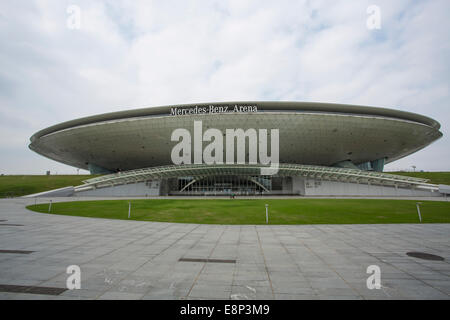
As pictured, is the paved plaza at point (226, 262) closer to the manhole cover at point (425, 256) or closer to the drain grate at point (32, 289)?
the drain grate at point (32, 289)

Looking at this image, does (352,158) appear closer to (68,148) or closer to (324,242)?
(324,242)

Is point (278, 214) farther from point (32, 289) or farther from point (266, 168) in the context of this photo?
point (266, 168)

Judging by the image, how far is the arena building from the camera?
41562mm

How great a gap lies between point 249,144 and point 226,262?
42.2 metres

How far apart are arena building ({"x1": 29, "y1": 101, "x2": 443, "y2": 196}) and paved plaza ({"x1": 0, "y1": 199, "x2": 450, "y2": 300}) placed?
3363 centimetres

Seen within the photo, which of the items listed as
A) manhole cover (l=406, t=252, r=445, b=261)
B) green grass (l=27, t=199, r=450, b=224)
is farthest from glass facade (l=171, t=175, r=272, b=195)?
manhole cover (l=406, t=252, r=445, b=261)

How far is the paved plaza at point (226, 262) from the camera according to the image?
4.19m

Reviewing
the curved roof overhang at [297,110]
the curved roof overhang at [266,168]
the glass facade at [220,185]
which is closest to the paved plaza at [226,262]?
the curved roof overhang at [266,168]

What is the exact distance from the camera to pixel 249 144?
47312 millimetres

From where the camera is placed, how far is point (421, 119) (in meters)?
49.7

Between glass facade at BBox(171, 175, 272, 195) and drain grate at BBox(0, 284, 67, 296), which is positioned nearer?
drain grate at BBox(0, 284, 67, 296)

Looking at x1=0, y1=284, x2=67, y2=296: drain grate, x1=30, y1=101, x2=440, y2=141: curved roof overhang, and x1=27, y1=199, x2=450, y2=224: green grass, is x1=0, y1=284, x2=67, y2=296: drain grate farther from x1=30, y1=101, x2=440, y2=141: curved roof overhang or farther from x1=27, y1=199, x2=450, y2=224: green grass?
x1=30, y1=101, x2=440, y2=141: curved roof overhang

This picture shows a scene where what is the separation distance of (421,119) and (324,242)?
61880 millimetres
